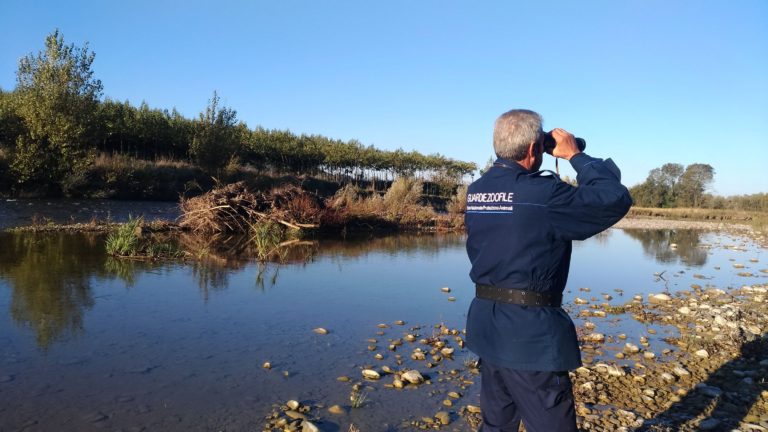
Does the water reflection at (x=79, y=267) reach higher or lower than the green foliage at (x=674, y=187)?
lower

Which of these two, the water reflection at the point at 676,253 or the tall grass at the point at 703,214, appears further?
the tall grass at the point at 703,214

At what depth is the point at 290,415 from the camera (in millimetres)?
3859

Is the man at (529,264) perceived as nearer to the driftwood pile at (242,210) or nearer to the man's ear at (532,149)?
the man's ear at (532,149)

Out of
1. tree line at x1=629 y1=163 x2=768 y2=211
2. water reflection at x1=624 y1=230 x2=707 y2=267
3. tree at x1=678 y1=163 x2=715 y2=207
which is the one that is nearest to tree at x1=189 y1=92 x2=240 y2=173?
water reflection at x1=624 y1=230 x2=707 y2=267

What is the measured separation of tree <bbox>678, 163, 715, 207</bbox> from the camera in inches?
2420

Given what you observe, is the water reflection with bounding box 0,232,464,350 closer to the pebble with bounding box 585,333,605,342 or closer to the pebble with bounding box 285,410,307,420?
the pebble with bounding box 285,410,307,420

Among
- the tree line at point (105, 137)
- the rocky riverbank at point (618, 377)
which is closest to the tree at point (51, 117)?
the tree line at point (105, 137)

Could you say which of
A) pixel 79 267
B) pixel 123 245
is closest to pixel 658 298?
pixel 79 267

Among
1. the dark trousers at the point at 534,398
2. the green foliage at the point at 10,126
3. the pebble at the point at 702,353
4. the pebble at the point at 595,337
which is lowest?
the pebble at the point at 595,337

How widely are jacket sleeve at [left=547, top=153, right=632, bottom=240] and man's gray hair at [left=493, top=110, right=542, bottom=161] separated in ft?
1.04

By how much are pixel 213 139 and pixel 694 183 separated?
61.9m

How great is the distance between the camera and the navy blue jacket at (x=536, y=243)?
246 cm

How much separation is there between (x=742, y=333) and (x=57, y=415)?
25.4ft

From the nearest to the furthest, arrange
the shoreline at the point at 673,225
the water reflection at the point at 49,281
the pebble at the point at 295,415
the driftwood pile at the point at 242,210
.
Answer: the pebble at the point at 295,415 → the water reflection at the point at 49,281 → the driftwood pile at the point at 242,210 → the shoreline at the point at 673,225
